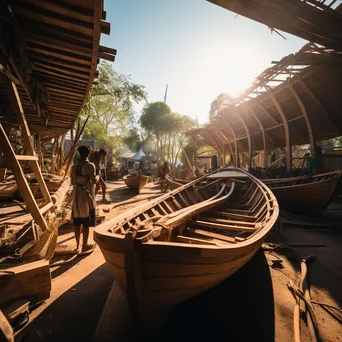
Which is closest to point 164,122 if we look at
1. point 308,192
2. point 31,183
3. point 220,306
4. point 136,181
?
point 136,181

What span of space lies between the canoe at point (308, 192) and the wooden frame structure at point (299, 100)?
7.07 ft

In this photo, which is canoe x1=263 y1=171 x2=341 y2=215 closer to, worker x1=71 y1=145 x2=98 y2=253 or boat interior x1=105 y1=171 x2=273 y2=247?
boat interior x1=105 y1=171 x2=273 y2=247

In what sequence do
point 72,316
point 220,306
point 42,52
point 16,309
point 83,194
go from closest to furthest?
point 16,309 < point 72,316 < point 220,306 < point 42,52 < point 83,194

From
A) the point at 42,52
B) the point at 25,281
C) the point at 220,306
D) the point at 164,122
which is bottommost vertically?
the point at 220,306

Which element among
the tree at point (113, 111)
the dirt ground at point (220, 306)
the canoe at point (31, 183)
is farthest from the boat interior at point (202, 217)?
the tree at point (113, 111)

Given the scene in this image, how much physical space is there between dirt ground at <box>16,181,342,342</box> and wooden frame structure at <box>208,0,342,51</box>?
504 cm

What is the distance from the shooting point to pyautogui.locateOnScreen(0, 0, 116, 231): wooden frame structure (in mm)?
2314

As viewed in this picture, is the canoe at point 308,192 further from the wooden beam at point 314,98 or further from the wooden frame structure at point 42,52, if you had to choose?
the wooden frame structure at point 42,52

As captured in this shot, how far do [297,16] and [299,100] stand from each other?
518cm

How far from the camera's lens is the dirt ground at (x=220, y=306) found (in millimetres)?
2037

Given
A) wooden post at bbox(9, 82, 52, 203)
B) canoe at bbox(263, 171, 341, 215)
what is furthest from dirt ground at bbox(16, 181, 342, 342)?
canoe at bbox(263, 171, 341, 215)

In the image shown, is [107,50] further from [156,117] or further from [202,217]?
[156,117]

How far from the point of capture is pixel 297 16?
3.86 meters

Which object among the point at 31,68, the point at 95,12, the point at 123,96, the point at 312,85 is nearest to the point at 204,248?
the point at 95,12
